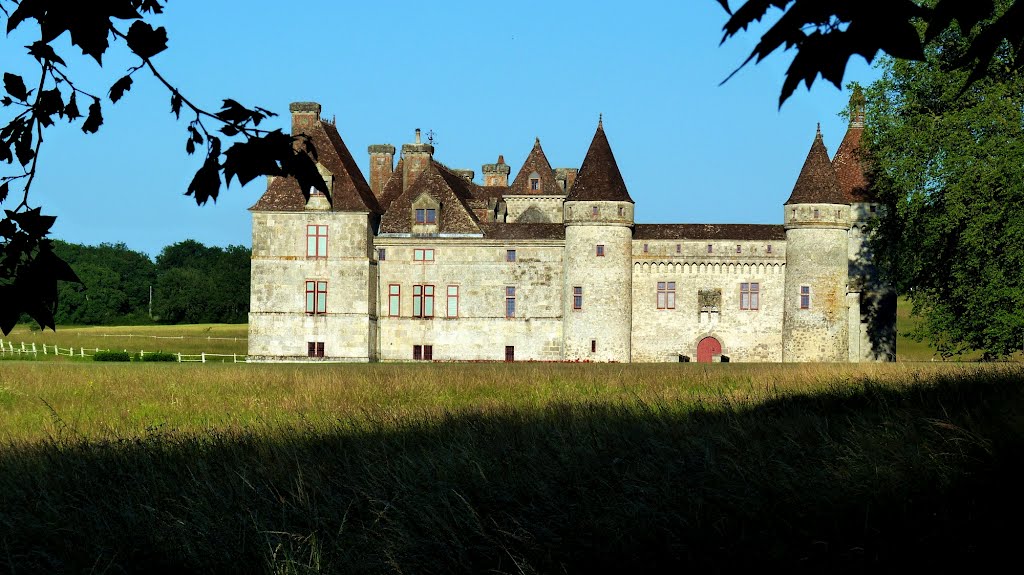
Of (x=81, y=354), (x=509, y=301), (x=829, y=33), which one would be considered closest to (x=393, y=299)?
(x=509, y=301)

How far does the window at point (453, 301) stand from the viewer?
1725 inches

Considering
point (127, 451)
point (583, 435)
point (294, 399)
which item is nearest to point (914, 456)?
point (583, 435)

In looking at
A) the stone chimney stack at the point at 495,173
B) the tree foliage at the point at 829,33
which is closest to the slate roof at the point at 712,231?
the stone chimney stack at the point at 495,173

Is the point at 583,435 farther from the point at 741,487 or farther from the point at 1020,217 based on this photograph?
the point at 1020,217

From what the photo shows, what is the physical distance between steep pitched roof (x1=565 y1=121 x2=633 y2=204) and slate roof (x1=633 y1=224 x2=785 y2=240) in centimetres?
152

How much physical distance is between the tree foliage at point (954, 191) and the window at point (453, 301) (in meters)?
17.4

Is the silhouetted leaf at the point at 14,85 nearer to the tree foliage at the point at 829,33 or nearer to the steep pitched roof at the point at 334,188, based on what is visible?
the tree foliage at the point at 829,33

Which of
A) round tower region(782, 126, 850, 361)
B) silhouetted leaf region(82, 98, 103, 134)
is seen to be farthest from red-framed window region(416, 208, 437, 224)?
silhouetted leaf region(82, 98, 103, 134)

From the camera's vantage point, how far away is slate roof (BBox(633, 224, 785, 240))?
1699 inches

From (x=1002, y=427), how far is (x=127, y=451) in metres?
8.25

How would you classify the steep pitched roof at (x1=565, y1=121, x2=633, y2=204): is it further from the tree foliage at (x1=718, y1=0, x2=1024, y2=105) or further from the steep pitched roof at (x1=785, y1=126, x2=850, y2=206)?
the tree foliage at (x1=718, y1=0, x2=1024, y2=105)

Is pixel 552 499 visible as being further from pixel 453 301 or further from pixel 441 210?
pixel 441 210

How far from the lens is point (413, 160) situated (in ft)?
163

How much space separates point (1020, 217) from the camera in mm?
26656
